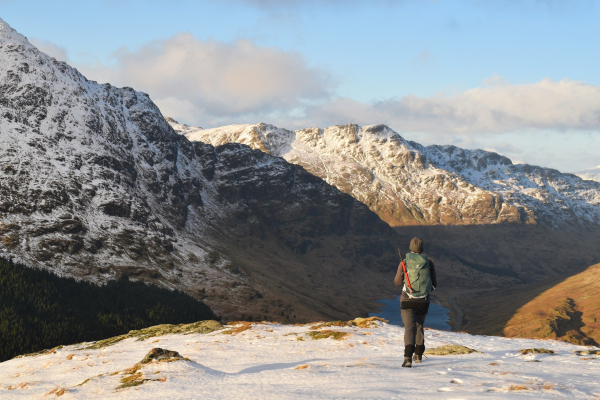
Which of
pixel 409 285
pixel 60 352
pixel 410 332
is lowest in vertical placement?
pixel 60 352

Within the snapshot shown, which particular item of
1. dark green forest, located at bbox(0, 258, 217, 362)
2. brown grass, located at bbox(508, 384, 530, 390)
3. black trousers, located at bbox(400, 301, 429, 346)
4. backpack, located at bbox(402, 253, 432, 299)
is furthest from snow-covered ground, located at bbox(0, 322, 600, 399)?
dark green forest, located at bbox(0, 258, 217, 362)

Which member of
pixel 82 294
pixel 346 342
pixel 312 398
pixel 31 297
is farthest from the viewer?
pixel 82 294

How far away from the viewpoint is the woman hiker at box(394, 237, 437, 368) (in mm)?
19375

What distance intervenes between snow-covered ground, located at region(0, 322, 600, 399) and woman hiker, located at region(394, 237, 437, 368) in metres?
1.35

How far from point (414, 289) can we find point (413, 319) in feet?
4.61

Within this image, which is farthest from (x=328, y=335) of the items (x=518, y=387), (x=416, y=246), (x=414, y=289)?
(x=518, y=387)

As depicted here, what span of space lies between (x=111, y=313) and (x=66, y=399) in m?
164

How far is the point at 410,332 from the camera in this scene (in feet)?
65.3

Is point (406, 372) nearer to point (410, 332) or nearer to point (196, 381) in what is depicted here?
point (410, 332)

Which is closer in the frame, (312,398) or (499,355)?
(312,398)

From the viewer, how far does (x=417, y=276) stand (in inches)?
765

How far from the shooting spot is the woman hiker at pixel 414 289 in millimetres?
19375

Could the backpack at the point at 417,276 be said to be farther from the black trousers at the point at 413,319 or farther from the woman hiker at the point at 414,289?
the black trousers at the point at 413,319

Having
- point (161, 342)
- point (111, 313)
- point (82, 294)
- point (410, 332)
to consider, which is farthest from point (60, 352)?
point (82, 294)
